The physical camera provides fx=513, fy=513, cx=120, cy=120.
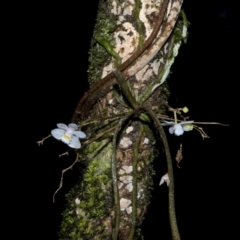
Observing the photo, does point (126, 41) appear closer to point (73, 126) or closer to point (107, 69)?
point (107, 69)

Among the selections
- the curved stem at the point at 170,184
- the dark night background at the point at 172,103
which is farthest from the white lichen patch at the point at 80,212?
the dark night background at the point at 172,103

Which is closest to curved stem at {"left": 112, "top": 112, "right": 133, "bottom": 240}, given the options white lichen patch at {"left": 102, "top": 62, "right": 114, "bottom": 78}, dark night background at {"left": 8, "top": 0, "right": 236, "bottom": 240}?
white lichen patch at {"left": 102, "top": 62, "right": 114, "bottom": 78}

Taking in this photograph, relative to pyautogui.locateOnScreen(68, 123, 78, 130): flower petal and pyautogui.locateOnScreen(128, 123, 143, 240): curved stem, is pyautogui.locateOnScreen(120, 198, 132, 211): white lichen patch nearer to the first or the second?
pyautogui.locateOnScreen(128, 123, 143, 240): curved stem

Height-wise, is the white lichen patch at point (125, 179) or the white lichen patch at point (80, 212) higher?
the white lichen patch at point (80, 212)

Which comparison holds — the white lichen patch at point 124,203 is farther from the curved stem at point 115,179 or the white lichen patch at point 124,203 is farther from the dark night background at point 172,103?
the dark night background at point 172,103

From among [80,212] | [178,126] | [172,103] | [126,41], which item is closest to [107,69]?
[126,41]

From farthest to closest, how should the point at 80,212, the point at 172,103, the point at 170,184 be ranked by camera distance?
the point at 172,103, the point at 80,212, the point at 170,184

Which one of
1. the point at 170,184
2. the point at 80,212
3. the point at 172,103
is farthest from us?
the point at 172,103

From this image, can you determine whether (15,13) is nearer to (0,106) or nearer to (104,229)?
(0,106)
